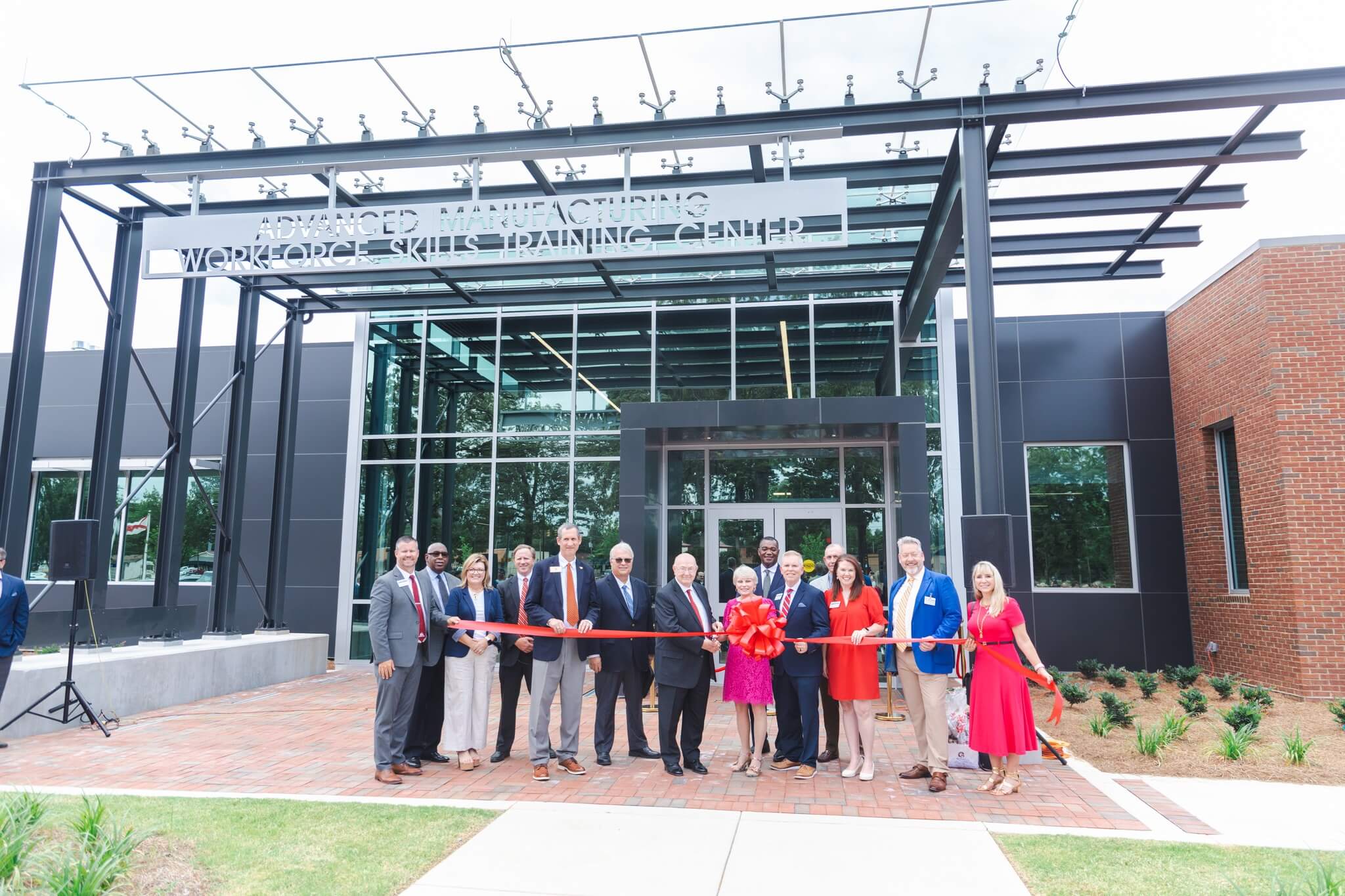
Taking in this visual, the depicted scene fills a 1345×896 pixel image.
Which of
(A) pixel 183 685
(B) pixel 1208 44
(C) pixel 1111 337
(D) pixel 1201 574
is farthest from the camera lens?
(C) pixel 1111 337

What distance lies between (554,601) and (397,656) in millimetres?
1278

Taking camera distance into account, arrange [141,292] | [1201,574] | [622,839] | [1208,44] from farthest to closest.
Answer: [1201,574], [141,292], [1208,44], [622,839]

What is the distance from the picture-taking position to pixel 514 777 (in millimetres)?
6797

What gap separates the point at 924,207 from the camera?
451 inches

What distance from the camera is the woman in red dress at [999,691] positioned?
6.34m

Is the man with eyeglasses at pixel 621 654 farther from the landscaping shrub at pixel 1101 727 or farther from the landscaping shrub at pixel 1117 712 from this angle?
the landscaping shrub at pixel 1117 712

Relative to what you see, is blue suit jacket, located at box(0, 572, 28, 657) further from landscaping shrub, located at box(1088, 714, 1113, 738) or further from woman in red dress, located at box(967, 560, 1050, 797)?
landscaping shrub, located at box(1088, 714, 1113, 738)

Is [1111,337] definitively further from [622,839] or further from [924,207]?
[622,839]

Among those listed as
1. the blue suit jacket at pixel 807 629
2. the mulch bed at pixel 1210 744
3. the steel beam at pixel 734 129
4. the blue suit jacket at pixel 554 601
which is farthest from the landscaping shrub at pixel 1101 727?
the steel beam at pixel 734 129

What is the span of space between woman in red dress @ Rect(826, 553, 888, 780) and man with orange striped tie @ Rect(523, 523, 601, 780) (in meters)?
1.96

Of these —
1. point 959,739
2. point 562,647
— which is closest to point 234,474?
point 562,647

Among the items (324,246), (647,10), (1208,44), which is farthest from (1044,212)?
(324,246)

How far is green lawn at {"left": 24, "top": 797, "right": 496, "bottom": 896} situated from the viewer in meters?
4.46

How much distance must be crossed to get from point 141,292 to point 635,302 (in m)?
7.32
